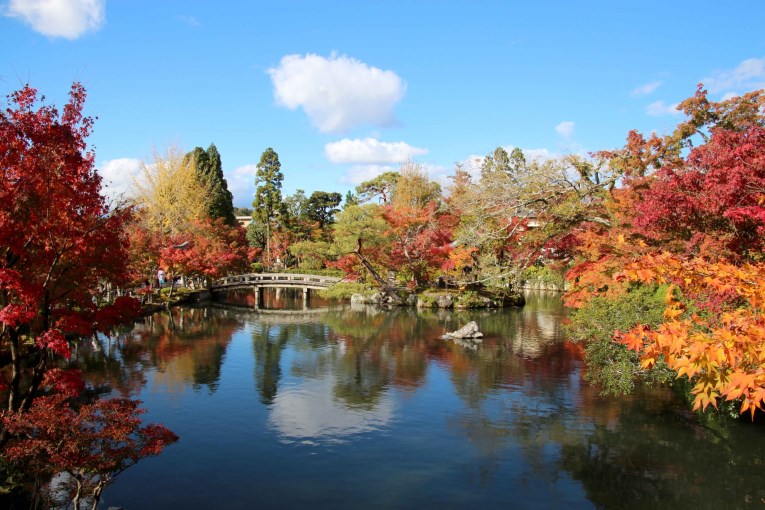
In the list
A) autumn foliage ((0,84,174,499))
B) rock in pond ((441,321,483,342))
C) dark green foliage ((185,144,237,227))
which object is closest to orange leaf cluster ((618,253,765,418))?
autumn foliage ((0,84,174,499))

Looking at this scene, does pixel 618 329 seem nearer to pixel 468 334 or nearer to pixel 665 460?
pixel 665 460

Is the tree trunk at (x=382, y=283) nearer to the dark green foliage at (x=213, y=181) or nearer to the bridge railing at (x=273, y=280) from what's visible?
the bridge railing at (x=273, y=280)

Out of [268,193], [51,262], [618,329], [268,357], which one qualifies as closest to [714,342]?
[618,329]

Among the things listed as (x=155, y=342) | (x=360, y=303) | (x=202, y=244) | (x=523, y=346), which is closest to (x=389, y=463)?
(x=523, y=346)

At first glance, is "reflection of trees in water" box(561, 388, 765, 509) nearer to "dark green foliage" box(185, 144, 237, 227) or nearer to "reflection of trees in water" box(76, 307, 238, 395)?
"reflection of trees in water" box(76, 307, 238, 395)

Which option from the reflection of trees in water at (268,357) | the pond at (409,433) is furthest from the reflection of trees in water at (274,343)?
the pond at (409,433)

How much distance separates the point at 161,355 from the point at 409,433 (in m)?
11.2

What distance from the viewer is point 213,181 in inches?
1818

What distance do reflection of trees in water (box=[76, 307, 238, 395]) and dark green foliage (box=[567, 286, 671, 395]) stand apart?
10.5 metres

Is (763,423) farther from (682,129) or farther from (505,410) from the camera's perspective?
(682,129)

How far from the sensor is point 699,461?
407 inches

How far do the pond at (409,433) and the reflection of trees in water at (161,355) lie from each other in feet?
0.36

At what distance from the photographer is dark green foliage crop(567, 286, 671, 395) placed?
12.5 m

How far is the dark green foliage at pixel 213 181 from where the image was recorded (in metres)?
44.3
